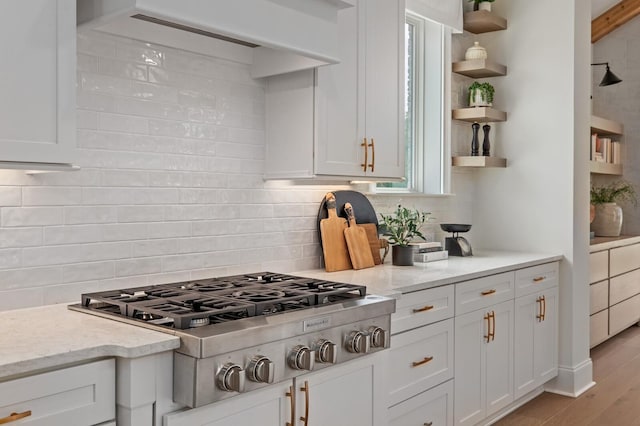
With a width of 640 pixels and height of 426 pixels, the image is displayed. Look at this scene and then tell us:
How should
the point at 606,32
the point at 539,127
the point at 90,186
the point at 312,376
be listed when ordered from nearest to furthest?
the point at 312,376 → the point at 90,186 → the point at 539,127 → the point at 606,32

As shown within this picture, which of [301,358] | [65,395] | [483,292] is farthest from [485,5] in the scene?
[65,395]

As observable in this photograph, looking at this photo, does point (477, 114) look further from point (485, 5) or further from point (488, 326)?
point (488, 326)

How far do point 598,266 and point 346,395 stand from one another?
360 cm

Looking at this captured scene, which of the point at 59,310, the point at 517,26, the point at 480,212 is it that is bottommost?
the point at 59,310

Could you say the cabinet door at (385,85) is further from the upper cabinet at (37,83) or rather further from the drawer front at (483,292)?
the upper cabinet at (37,83)

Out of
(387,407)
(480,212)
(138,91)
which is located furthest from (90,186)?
(480,212)

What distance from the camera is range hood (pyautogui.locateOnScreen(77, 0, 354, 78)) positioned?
2.02 m

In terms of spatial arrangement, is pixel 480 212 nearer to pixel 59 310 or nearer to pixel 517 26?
pixel 517 26

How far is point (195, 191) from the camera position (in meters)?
2.71

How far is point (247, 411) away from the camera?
1.93m

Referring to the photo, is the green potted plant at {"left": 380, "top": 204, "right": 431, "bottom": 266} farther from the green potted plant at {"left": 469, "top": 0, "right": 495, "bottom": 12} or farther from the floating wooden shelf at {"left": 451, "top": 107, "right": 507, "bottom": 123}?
the green potted plant at {"left": 469, "top": 0, "right": 495, "bottom": 12}

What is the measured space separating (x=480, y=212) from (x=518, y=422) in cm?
156

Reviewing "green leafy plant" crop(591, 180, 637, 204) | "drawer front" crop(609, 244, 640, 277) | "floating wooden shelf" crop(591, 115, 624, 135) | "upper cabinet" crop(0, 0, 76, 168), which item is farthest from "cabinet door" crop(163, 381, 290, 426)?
"floating wooden shelf" crop(591, 115, 624, 135)

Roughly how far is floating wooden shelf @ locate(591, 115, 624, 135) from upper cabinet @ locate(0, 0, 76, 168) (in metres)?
5.31
